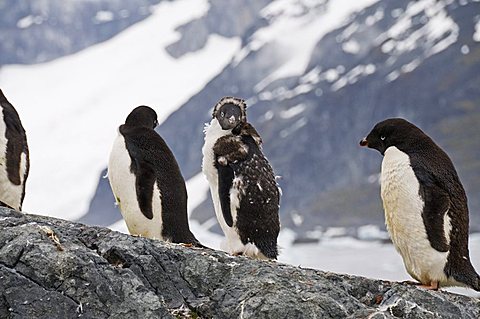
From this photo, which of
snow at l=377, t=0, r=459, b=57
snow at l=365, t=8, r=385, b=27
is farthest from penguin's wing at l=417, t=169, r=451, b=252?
snow at l=365, t=8, r=385, b=27

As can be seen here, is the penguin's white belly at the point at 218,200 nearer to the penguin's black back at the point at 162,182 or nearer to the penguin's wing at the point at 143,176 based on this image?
the penguin's black back at the point at 162,182

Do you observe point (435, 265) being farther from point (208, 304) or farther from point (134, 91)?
point (134, 91)

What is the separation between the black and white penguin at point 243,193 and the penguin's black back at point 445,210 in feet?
3.58

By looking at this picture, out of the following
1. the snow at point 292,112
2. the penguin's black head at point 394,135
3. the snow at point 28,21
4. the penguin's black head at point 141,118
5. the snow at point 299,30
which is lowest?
the snow at point 299,30

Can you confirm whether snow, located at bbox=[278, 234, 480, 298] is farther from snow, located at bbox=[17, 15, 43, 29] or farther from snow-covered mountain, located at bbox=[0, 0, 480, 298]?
snow, located at bbox=[17, 15, 43, 29]

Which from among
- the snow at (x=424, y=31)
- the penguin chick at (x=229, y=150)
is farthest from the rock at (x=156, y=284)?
the snow at (x=424, y=31)

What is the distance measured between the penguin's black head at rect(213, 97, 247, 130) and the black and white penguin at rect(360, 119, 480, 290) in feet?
3.88

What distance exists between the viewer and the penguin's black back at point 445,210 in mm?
5738

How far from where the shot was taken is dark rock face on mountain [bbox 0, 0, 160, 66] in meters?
115

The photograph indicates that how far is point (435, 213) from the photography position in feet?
18.9

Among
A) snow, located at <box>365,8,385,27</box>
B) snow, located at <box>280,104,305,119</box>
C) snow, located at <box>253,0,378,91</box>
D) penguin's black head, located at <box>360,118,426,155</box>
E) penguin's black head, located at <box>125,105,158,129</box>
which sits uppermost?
penguin's black head, located at <box>125,105,158,129</box>

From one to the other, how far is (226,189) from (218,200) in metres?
0.14

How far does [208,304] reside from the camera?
4500mm

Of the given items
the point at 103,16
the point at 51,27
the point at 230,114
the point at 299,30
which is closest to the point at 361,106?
the point at 299,30
